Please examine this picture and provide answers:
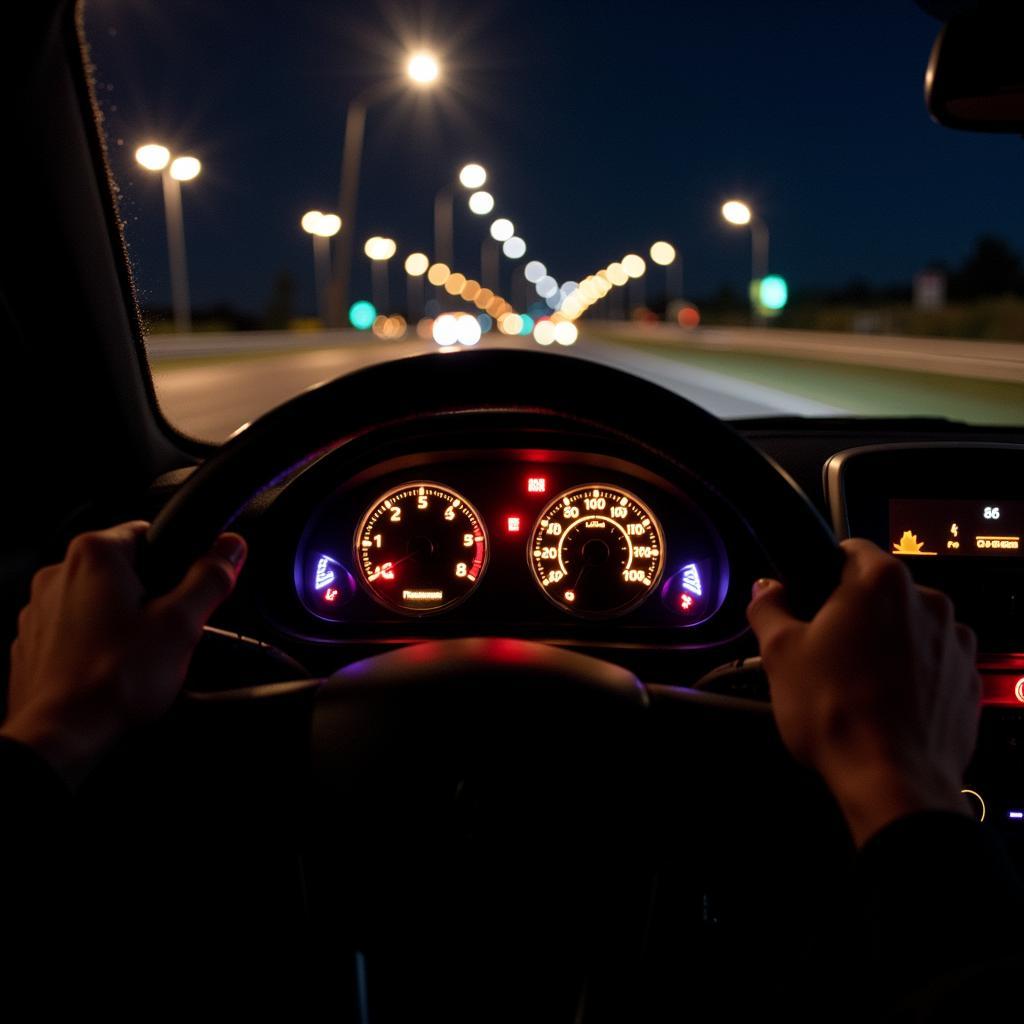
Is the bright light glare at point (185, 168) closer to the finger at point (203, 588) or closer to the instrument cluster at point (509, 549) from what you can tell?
the instrument cluster at point (509, 549)

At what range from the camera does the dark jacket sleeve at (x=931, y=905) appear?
1390mm

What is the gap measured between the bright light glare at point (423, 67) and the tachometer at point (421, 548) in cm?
1364

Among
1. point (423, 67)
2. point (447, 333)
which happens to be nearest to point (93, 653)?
point (447, 333)

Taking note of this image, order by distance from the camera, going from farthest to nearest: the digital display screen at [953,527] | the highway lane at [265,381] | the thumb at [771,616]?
1. the highway lane at [265,381]
2. the digital display screen at [953,527]
3. the thumb at [771,616]

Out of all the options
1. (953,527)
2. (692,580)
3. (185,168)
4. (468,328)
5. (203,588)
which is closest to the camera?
(203,588)

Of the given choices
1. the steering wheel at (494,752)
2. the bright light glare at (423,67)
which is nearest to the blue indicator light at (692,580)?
the steering wheel at (494,752)

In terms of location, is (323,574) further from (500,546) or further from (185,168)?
(185,168)

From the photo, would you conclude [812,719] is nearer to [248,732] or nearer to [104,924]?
[248,732]

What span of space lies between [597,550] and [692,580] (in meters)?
0.32

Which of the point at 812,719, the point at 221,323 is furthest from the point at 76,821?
the point at 221,323

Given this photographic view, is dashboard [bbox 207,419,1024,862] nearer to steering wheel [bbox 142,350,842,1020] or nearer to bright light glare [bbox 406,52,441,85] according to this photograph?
steering wheel [bbox 142,350,842,1020]

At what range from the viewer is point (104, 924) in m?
1.90

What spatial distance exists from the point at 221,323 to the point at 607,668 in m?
19.3

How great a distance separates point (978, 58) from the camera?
2.49m
